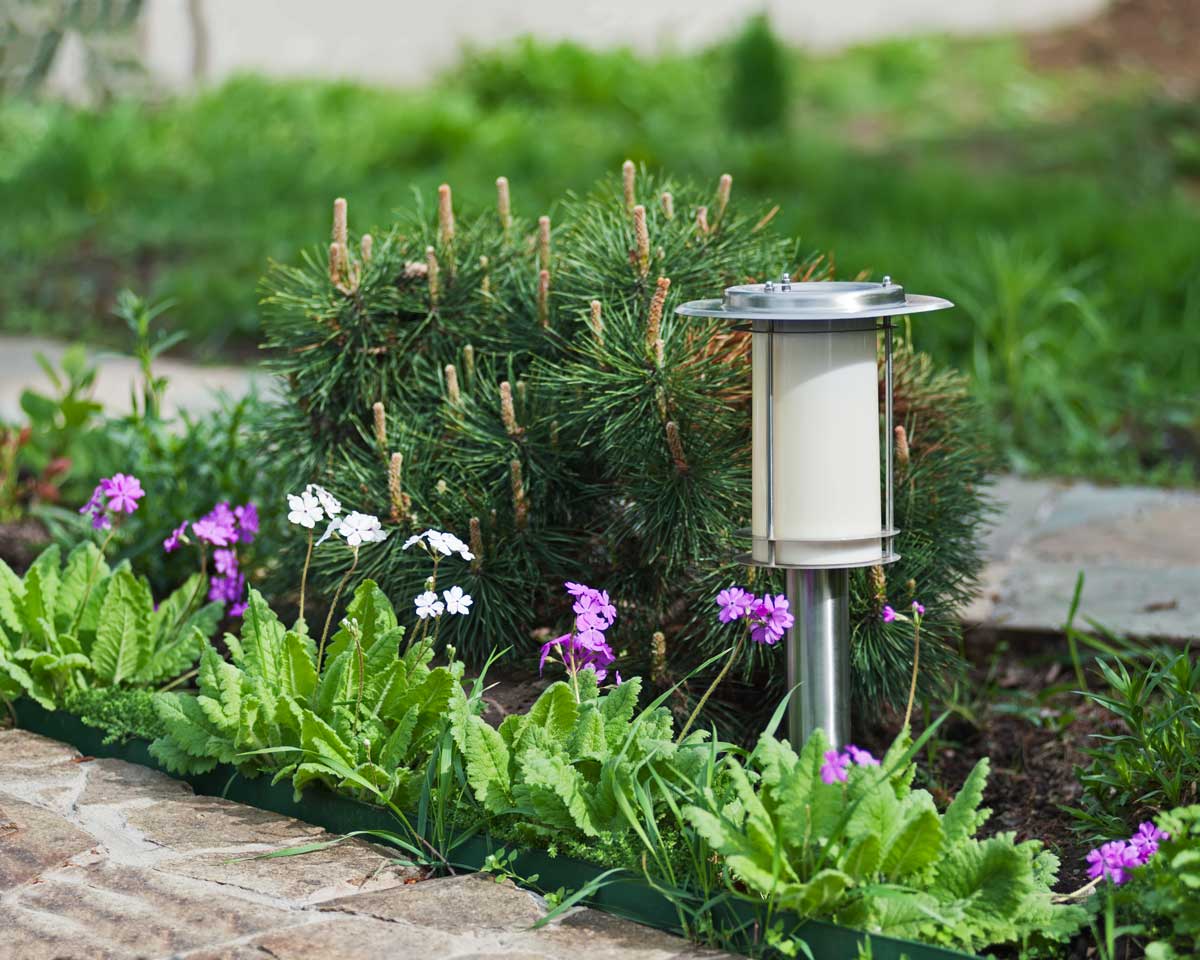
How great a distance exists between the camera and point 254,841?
2.44 metres

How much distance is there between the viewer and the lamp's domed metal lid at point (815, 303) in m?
2.25

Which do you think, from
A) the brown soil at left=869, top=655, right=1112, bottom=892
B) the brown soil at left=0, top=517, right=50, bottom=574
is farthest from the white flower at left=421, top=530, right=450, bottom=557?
the brown soil at left=0, top=517, right=50, bottom=574

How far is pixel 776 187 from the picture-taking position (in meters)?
8.05

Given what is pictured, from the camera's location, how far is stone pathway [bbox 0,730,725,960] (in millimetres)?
2066

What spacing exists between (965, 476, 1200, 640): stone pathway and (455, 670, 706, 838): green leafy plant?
124cm

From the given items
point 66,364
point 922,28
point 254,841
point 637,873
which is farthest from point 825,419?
point 922,28

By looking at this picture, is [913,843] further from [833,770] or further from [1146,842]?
[1146,842]

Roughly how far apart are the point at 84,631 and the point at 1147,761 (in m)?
2.02

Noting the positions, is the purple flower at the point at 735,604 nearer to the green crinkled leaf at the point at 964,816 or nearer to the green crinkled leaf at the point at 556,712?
the green crinkled leaf at the point at 556,712

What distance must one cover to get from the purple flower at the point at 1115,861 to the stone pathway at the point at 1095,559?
3.99ft

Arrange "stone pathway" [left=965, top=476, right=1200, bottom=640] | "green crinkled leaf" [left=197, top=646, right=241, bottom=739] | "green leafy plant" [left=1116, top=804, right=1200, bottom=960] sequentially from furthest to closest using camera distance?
1. "stone pathway" [left=965, top=476, right=1200, bottom=640]
2. "green crinkled leaf" [left=197, top=646, right=241, bottom=739]
3. "green leafy plant" [left=1116, top=804, right=1200, bottom=960]

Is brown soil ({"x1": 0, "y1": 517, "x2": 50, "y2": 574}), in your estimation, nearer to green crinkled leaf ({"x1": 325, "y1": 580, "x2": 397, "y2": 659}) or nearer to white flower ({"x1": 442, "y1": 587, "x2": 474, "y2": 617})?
green crinkled leaf ({"x1": 325, "y1": 580, "x2": 397, "y2": 659})

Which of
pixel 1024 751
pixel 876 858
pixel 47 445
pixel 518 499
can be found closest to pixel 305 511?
pixel 518 499

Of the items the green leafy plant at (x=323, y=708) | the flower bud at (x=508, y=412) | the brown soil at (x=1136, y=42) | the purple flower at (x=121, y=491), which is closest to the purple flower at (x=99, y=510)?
the purple flower at (x=121, y=491)
